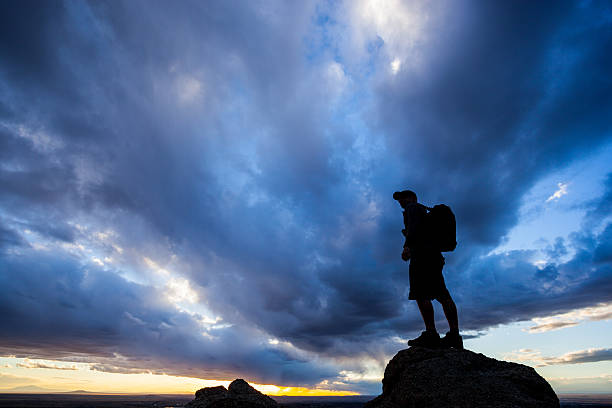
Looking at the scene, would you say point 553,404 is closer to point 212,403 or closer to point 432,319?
point 432,319

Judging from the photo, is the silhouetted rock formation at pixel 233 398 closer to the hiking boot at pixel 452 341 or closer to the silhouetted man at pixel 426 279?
the silhouetted man at pixel 426 279

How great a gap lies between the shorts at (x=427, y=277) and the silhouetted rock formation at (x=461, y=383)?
45.5 inches

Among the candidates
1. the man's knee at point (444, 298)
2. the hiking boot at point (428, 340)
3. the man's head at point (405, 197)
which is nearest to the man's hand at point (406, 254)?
the man's knee at point (444, 298)

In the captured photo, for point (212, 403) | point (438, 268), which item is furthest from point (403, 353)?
point (212, 403)

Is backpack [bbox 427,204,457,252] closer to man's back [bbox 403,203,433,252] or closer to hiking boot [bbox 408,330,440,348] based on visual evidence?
man's back [bbox 403,203,433,252]

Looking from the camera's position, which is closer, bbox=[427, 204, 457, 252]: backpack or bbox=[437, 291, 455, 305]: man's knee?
bbox=[437, 291, 455, 305]: man's knee

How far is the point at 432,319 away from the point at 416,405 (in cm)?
217

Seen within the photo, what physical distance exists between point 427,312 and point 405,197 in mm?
2854

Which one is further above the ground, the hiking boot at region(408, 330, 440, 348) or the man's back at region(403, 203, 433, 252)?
the man's back at region(403, 203, 433, 252)

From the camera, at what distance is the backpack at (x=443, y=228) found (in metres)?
7.22

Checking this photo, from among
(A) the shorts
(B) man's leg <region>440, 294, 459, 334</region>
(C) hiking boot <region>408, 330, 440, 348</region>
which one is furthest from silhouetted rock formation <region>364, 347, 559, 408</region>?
(A) the shorts

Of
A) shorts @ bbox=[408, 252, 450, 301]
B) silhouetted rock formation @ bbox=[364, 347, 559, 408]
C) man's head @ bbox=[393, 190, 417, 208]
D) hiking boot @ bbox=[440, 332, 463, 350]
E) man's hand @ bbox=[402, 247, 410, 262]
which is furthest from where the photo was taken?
man's head @ bbox=[393, 190, 417, 208]

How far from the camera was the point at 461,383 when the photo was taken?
16.9 feet

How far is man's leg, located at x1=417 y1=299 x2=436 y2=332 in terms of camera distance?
6.93 m
